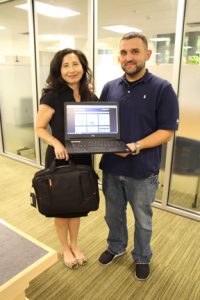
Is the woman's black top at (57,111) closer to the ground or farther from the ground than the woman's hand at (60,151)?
farther from the ground

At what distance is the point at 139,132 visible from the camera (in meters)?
1.52

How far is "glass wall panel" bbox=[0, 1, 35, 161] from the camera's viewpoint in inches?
138

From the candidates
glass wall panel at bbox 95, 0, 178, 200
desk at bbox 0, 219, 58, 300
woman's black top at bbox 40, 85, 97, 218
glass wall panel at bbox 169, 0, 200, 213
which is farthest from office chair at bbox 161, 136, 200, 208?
desk at bbox 0, 219, 58, 300

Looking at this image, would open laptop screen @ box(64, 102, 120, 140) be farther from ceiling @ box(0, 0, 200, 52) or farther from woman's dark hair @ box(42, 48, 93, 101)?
ceiling @ box(0, 0, 200, 52)

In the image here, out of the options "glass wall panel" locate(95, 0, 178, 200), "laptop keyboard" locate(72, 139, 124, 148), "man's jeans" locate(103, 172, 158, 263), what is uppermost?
"glass wall panel" locate(95, 0, 178, 200)

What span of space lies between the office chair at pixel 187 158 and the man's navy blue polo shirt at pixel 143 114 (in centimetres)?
99

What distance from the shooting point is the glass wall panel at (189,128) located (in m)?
2.17

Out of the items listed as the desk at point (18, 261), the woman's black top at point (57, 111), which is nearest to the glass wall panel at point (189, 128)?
the woman's black top at point (57, 111)

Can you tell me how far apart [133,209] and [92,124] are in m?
0.63

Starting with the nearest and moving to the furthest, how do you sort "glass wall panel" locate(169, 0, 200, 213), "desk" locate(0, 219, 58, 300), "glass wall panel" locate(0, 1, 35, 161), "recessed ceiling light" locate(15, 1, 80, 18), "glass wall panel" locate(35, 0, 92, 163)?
"desk" locate(0, 219, 58, 300) < "glass wall panel" locate(169, 0, 200, 213) < "glass wall panel" locate(35, 0, 92, 163) < "recessed ceiling light" locate(15, 1, 80, 18) < "glass wall panel" locate(0, 1, 35, 161)

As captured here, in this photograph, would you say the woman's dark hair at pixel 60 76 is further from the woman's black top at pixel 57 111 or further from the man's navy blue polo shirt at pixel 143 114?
the man's navy blue polo shirt at pixel 143 114

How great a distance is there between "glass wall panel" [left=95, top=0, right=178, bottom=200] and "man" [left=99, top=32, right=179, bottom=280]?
0.94 meters

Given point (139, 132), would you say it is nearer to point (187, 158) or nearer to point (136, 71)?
point (136, 71)

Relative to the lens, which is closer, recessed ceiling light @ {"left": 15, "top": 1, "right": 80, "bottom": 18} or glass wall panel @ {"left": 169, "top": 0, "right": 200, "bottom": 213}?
glass wall panel @ {"left": 169, "top": 0, "right": 200, "bottom": 213}
